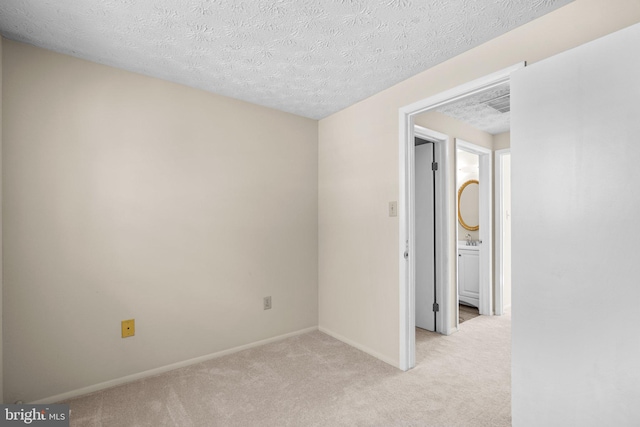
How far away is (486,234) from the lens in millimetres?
3828

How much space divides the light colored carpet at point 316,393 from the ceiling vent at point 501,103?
2.22 m

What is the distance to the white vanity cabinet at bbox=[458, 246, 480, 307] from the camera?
4.07m

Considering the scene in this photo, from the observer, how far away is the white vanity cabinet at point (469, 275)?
407 cm

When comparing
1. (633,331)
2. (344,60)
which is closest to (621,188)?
(633,331)

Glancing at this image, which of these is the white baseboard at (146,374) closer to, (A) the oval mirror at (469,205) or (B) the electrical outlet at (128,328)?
(B) the electrical outlet at (128,328)

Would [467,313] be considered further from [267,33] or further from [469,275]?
[267,33]

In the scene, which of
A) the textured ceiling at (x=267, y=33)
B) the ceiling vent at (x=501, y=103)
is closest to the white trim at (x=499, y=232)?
the ceiling vent at (x=501, y=103)

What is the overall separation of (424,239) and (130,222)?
2.78m

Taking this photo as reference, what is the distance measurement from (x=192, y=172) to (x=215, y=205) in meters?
0.33

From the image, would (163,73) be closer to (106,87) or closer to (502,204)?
(106,87)

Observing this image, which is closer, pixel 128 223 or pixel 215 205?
pixel 128 223

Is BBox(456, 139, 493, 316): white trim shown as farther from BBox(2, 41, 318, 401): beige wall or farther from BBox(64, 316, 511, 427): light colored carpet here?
BBox(2, 41, 318, 401): beige wall

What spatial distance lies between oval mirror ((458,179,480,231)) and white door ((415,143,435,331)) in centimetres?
140

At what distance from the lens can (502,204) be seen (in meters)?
3.85
